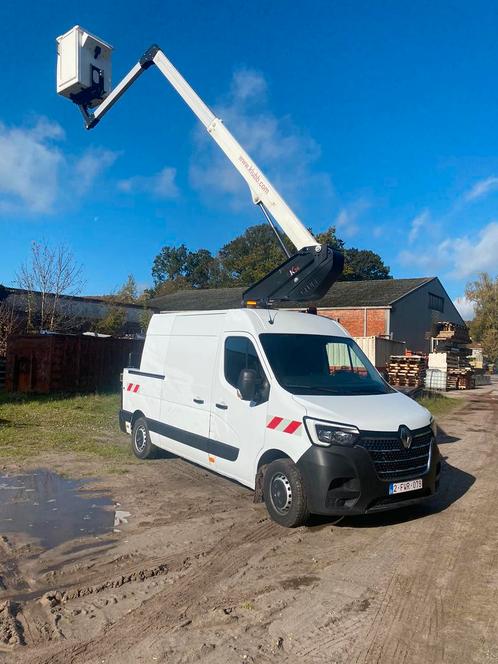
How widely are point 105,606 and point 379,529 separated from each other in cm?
301

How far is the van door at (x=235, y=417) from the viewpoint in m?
6.08

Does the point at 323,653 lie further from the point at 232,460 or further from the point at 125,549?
the point at 232,460

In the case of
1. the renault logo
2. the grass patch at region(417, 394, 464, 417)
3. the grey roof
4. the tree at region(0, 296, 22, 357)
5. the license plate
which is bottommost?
the license plate

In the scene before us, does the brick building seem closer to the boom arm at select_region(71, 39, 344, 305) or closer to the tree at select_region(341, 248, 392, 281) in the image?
the boom arm at select_region(71, 39, 344, 305)

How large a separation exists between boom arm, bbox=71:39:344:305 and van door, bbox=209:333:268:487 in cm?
108

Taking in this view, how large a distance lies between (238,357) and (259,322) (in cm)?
50

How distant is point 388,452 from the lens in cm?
548

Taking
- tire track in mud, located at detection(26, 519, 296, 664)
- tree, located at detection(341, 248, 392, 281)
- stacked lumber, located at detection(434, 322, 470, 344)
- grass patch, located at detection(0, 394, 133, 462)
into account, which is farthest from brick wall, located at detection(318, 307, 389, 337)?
tree, located at detection(341, 248, 392, 281)

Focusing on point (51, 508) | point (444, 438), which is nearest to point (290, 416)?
point (51, 508)

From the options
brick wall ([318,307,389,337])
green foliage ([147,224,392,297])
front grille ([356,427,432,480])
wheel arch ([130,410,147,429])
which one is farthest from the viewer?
green foliage ([147,224,392,297])

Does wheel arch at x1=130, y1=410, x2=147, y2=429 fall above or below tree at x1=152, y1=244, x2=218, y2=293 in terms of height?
below

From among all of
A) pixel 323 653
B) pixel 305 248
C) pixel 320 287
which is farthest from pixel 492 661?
pixel 305 248

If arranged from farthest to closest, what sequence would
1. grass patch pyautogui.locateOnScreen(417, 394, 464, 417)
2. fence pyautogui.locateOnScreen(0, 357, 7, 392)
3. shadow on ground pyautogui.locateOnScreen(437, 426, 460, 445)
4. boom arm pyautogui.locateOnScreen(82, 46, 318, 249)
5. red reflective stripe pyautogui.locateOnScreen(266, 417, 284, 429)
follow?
1. grass patch pyautogui.locateOnScreen(417, 394, 464, 417)
2. fence pyautogui.locateOnScreen(0, 357, 7, 392)
3. shadow on ground pyautogui.locateOnScreen(437, 426, 460, 445)
4. boom arm pyautogui.locateOnScreen(82, 46, 318, 249)
5. red reflective stripe pyautogui.locateOnScreen(266, 417, 284, 429)

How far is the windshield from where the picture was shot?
618cm
